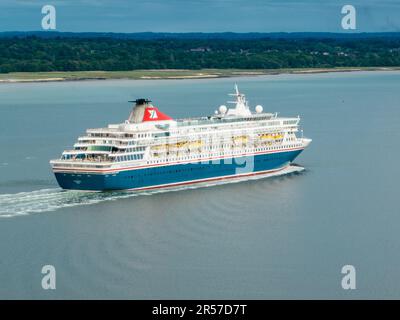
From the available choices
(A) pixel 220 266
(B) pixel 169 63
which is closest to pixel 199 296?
(A) pixel 220 266

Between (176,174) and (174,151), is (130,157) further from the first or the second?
(174,151)

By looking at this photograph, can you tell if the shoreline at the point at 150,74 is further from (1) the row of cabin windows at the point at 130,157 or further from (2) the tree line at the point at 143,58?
(1) the row of cabin windows at the point at 130,157

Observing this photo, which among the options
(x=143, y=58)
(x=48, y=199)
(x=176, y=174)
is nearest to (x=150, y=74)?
(x=143, y=58)

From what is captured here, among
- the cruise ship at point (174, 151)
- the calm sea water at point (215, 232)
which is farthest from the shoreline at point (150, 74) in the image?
the cruise ship at point (174, 151)
